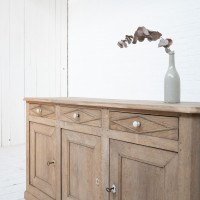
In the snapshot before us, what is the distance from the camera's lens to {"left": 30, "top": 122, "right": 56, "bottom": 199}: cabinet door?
191cm

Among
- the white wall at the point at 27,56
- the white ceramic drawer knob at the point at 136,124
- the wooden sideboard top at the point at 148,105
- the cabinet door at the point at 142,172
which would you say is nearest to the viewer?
the wooden sideboard top at the point at 148,105

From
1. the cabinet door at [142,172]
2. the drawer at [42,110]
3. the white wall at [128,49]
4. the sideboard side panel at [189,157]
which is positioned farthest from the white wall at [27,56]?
the sideboard side panel at [189,157]

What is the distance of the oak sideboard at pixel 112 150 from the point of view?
1.14 metres

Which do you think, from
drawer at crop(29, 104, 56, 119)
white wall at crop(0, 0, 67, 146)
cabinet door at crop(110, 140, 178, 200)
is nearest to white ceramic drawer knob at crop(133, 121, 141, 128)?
cabinet door at crop(110, 140, 178, 200)

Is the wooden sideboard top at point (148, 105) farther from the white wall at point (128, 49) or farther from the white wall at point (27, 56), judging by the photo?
the white wall at point (27, 56)

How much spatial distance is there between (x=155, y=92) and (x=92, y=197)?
2185 mm

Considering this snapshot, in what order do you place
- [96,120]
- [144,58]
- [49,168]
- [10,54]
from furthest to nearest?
[10,54] → [144,58] → [49,168] → [96,120]

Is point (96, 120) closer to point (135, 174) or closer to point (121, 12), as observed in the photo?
point (135, 174)

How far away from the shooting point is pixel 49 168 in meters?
1.94

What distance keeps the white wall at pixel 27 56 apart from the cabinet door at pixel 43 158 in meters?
2.49

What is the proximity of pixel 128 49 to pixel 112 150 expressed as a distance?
2638mm

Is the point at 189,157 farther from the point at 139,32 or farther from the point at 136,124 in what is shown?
the point at 139,32

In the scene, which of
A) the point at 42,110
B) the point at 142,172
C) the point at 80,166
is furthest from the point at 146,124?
the point at 42,110

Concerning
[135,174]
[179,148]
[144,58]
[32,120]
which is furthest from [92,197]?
[144,58]
